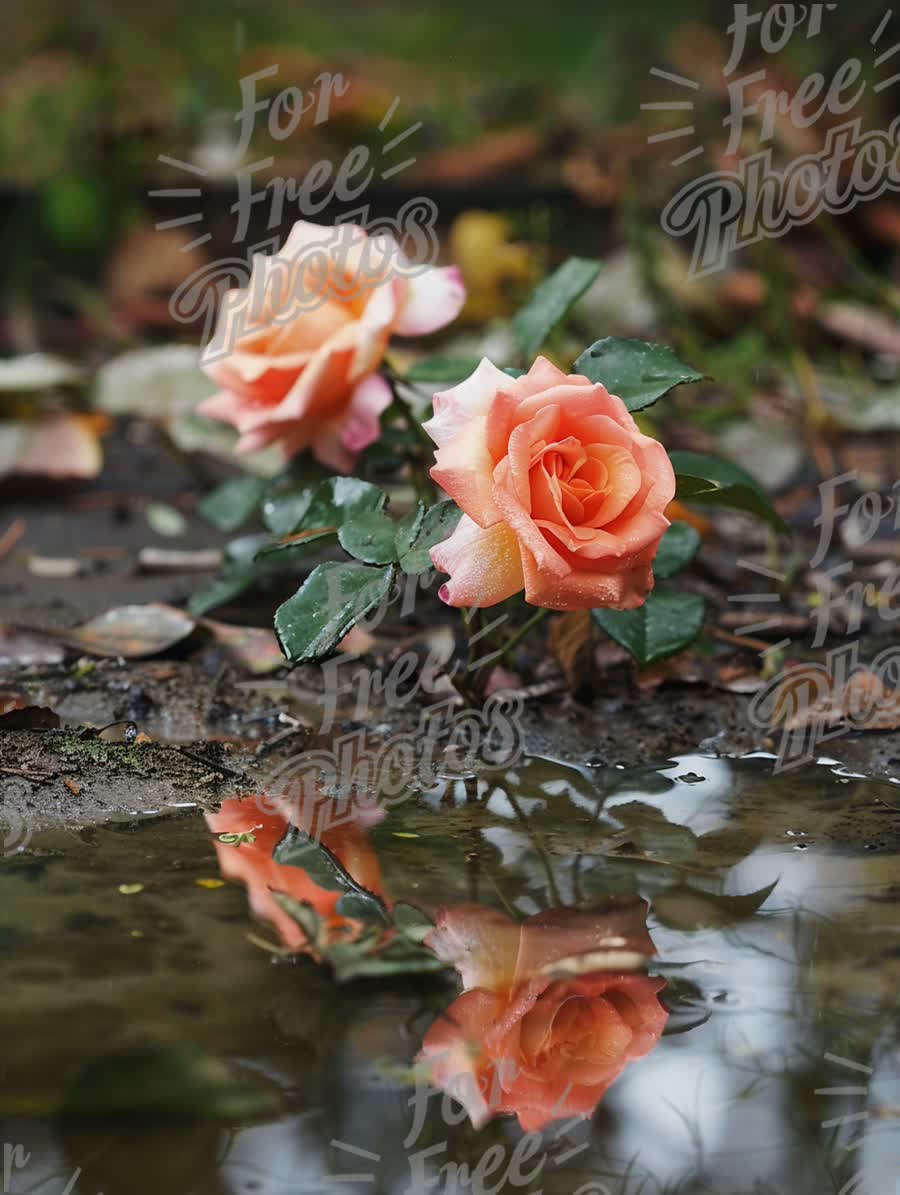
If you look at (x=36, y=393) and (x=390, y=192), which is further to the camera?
(x=390, y=192)

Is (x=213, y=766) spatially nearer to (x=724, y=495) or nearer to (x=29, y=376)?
(x=724, y=495)

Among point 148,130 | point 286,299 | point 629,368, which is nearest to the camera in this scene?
point 629,368

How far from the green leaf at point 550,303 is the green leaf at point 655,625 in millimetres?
299

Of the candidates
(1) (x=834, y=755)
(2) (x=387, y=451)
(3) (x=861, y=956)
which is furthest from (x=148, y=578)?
(3) (x=861, y=956)

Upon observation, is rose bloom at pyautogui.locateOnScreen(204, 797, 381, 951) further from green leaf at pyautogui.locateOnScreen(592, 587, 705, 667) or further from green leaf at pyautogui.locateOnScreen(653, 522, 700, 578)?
green leaf at pyautogui.locateOnScreen(653, 522, 700, 578)

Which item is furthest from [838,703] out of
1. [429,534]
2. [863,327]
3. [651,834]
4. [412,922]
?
[863,327]

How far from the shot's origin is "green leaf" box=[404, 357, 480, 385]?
1445 mm

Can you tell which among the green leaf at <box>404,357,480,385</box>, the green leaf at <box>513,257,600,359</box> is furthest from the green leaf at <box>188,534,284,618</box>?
the green leaf at <box>513,257,600,359</box>

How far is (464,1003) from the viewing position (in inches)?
34.2

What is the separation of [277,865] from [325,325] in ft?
1.95

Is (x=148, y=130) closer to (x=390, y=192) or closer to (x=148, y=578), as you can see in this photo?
(x=390, y=192)

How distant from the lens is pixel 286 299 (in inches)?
54.3

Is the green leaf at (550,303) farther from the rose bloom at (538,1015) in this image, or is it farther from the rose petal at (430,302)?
the rose bloom at (538,1015)

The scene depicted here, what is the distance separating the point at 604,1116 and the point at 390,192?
9.19 feet
